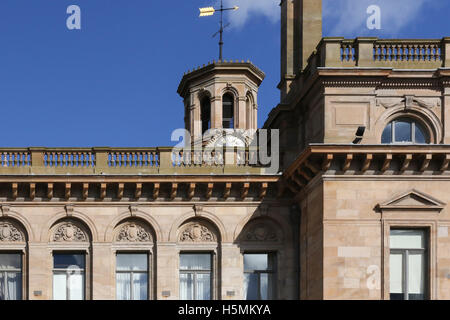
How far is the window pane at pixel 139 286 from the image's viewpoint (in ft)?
133

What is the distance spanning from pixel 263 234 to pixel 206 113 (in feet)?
81.1

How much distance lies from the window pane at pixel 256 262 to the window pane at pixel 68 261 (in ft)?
Result: 19.5

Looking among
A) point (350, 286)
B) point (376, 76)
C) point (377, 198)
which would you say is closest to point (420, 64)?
point (376, 76)

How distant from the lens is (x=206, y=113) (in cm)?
6481

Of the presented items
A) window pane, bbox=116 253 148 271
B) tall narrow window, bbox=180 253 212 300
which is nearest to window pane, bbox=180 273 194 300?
tall narrow window, bbox=180 253 212 300

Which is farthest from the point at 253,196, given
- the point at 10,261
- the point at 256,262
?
the point at 10,261

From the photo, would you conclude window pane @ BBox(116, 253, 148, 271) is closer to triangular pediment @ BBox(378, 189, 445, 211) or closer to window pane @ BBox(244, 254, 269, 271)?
window pane @ BBox(244, 254, 269, 271)

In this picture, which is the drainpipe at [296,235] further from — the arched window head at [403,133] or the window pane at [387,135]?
the arched window head at [403,133]

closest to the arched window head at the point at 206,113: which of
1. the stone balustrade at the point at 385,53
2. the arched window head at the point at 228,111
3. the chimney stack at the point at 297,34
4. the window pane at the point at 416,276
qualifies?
the arched window head at the point at 228,111

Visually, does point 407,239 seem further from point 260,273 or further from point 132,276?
point 132,276

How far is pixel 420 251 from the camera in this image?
36.3 meters

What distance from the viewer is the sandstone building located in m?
36.3
